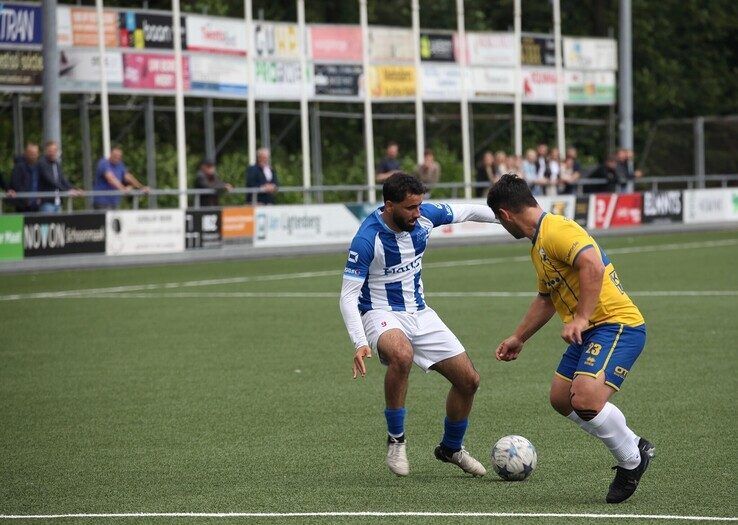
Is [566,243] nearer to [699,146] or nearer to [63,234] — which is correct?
[63,234]

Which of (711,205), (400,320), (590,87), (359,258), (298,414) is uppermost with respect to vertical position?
(590,87)

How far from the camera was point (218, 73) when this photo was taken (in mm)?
30016

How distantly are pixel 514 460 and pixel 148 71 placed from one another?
21977 millimetres

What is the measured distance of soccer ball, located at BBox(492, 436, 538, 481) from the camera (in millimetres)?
7711

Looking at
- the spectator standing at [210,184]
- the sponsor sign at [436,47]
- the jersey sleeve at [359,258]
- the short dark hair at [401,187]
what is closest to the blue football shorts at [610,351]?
the short dark hair at [401,187]

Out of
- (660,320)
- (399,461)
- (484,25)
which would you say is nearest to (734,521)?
(399,461)

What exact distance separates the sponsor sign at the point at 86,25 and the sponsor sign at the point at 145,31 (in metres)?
0.31

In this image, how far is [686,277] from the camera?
21438 millimetres

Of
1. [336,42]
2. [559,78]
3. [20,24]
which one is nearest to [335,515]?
[20,24]

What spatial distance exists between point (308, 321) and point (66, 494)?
894 centimetres

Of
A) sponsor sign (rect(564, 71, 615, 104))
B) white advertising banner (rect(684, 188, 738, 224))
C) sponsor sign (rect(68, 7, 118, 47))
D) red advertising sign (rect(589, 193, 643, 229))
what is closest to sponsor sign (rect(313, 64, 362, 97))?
sponsor sign (rect(68, 7, 118, 47))

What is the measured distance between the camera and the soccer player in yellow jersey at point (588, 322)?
700cm

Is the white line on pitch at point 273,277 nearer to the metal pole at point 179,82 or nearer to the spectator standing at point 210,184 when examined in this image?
the spectator standing at point 210,184

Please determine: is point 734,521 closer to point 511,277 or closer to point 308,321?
point 308,321
